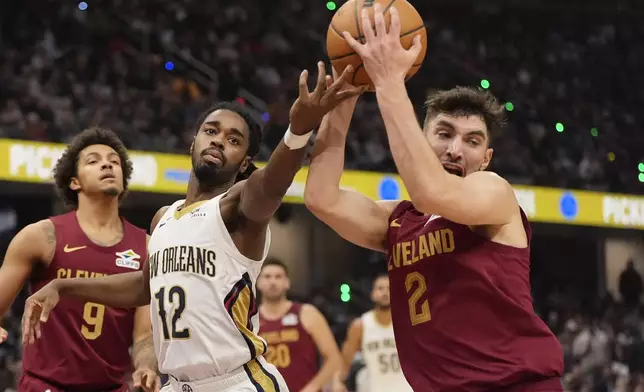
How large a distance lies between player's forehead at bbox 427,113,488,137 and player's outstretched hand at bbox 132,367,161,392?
178 centimetres

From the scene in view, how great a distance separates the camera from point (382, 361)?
30.7ft

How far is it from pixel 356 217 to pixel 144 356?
166 centimetres

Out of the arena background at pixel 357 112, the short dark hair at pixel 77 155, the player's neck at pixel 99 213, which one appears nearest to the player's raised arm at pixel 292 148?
the player's neck at pixel 99 213

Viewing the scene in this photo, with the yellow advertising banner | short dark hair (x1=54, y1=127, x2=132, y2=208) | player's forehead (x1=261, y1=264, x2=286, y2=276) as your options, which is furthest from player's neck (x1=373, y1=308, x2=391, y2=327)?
the yellow advertising banner

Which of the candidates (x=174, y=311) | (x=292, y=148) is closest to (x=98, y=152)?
(x=174, y=311)

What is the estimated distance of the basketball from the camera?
3840 millimetres

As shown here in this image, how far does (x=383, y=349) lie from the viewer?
934 cm

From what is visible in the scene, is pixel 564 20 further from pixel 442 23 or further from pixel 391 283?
pixel 391 283

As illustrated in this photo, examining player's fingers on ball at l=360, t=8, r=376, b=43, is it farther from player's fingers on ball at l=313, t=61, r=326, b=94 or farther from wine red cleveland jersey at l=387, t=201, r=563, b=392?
wine red cleveland jersey at l=387, t=201, r=563, b=392

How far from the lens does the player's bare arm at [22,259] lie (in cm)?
552

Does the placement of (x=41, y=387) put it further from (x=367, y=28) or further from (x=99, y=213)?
(x=367, y=28)

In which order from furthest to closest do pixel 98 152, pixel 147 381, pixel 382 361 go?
pixel 382 361, pixel 98 152, pixel 147 381

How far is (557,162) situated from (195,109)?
22.0 feet

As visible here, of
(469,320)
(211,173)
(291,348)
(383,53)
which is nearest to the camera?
(383,53)
